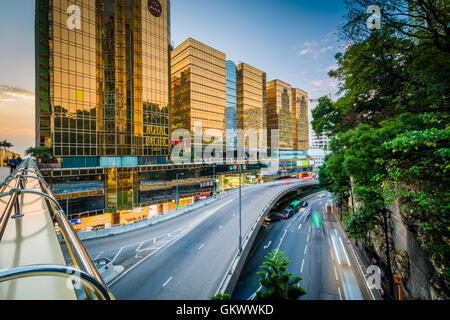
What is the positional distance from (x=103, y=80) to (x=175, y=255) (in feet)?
110

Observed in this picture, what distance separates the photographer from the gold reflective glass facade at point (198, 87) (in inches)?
1999

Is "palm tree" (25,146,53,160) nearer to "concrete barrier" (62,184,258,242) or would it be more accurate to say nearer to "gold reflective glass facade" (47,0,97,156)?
"gold reflective glass facade" (47,0,97,156)

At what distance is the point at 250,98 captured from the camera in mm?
66688

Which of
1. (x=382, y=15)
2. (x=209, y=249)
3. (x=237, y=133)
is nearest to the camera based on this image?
(x=382, y=15)

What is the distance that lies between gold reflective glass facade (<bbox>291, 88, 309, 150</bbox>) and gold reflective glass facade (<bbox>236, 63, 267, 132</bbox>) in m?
20.2

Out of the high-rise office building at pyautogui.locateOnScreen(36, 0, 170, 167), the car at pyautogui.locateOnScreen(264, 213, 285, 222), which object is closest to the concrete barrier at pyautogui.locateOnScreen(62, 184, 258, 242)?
the high-rise office building at pyautogui.locateOnScreen(36, 0, 170, 167)

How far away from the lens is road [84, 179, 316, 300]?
1162cm

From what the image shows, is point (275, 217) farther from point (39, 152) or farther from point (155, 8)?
point (155, 8)

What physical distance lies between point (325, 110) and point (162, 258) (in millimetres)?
29500

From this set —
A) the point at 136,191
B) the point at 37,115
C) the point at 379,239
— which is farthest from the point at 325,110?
the point at 37,115

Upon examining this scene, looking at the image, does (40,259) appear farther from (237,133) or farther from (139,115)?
(237,133)

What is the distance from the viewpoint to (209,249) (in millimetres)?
16422

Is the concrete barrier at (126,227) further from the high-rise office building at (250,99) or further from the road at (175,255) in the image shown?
the high-rise office building at (250,99)
